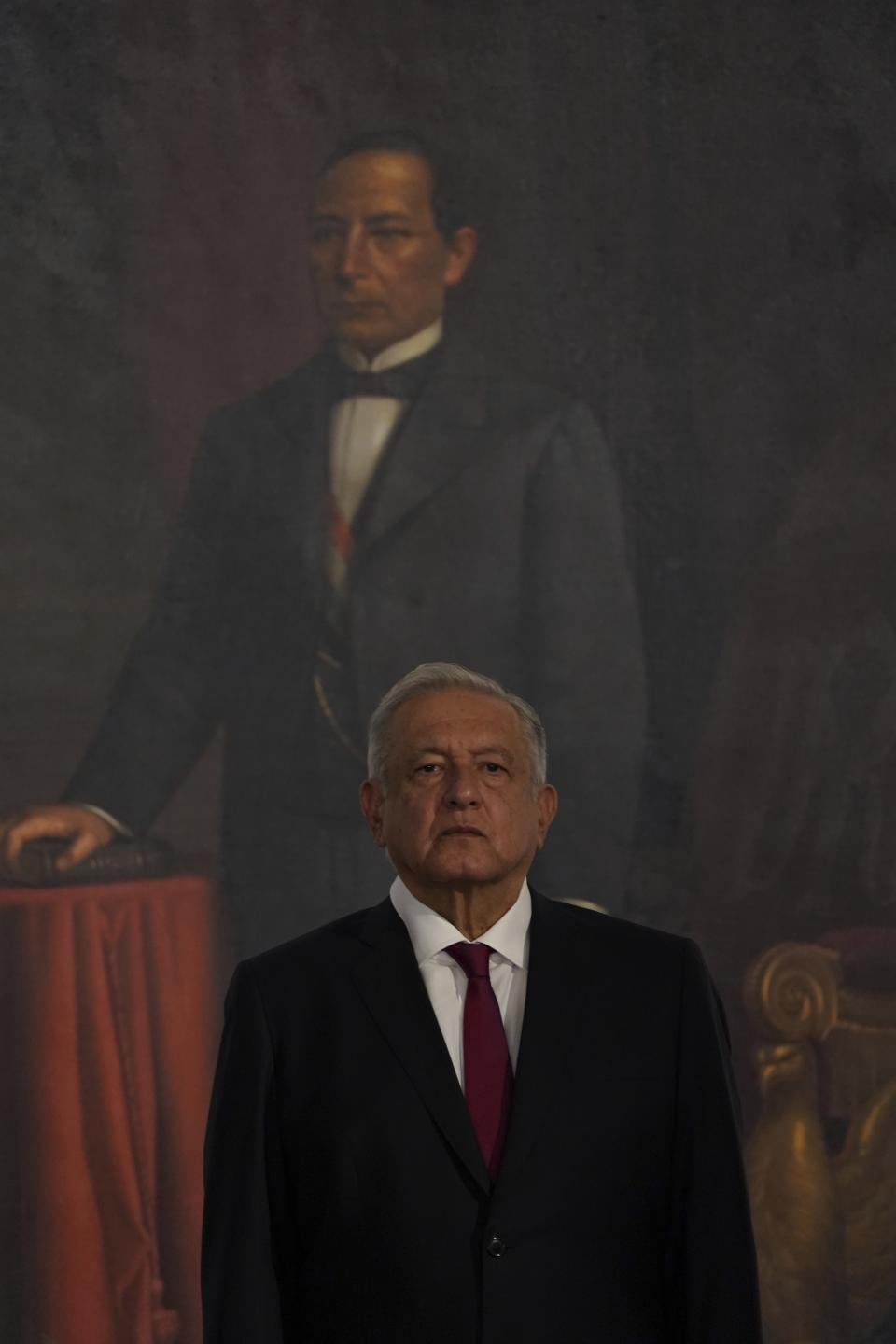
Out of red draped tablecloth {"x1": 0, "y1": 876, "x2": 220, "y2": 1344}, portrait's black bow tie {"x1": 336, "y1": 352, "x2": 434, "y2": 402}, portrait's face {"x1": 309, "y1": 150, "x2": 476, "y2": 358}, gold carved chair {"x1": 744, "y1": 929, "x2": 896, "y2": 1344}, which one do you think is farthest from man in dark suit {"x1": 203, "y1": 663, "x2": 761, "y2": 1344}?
portrait's face {"x1": 309, "y1": 150, "x2": 476, "y2": 358}

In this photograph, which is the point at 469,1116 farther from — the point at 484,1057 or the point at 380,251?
the point at 380,251

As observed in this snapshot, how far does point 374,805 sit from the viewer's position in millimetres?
2494

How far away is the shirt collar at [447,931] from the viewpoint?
235 cm

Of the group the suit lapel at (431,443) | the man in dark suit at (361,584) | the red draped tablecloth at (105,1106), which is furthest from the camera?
the suit lapel at (431,443)

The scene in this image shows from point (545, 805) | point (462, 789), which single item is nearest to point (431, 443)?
point (545, 805)

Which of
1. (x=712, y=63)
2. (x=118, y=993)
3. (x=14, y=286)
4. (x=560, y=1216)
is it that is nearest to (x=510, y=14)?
(x=712, y=63)

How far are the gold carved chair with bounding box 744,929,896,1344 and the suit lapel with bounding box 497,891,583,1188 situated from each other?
3161 millimetres

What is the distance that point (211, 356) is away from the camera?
556 cm

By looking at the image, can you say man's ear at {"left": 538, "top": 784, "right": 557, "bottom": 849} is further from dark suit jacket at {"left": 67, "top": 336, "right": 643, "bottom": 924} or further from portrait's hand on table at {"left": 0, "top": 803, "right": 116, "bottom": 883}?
portrait's hand on table at {"left": 0, "top": 803, "right": 116, "bottom": 883}

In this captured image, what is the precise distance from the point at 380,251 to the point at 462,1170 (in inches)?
161

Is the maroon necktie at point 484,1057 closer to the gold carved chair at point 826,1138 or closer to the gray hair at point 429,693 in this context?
the gray hair at point 429,693

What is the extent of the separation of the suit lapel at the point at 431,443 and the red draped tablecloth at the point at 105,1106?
4.54 ft

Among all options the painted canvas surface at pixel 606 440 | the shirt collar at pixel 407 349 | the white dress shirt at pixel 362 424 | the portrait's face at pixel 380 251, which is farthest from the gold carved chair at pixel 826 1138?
the portrait's face at pixel 380 251

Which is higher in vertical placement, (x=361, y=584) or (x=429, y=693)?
(x=361, y=584)
